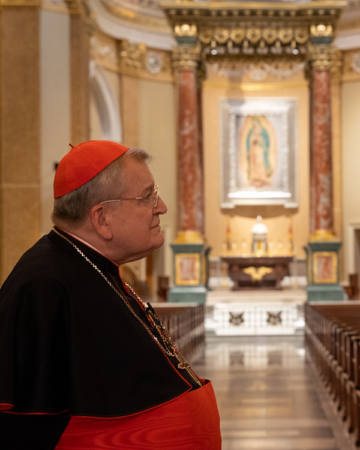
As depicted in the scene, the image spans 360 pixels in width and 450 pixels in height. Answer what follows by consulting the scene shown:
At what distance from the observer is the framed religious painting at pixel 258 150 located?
1691 cm

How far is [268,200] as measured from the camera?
55.3 feet

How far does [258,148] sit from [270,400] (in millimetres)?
11657

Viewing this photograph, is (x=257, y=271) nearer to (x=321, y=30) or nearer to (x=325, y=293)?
(x=325, y=293)

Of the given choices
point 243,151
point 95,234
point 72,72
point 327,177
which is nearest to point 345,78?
point 243,151

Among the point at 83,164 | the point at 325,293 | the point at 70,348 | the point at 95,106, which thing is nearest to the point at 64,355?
the point at 70,348

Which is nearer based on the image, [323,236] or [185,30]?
[323,236]

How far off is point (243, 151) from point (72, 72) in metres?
7.02

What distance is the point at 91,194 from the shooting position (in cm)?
158

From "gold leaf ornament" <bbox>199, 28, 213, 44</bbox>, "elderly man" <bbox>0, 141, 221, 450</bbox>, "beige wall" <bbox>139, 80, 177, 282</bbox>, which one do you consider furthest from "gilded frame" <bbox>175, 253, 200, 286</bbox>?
"elderly man" <bbox>0, 141, 221, 450</bbox>

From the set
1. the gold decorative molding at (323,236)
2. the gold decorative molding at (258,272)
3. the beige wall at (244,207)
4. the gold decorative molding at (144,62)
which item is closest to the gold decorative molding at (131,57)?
the gold decorative molding at (144,62)

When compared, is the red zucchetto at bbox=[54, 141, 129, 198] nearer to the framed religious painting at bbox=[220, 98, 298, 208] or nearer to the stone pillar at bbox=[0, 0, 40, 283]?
the stone pillar at bbox=[0, 0, 40, 283]

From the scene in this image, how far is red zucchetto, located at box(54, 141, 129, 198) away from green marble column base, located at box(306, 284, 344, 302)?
36.7 feet

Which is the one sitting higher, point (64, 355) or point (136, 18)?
point (136, 18)

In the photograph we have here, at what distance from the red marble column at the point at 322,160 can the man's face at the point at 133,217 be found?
11.3 meters
